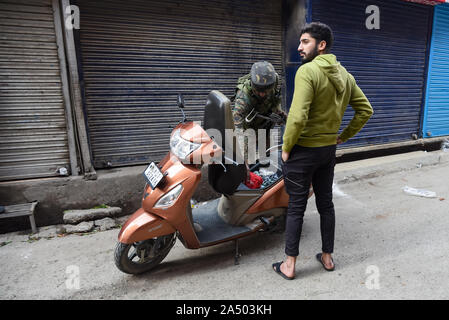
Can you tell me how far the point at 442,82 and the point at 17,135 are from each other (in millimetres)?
8728

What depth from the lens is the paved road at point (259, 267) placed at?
7.96ft

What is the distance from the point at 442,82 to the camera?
24.1ft

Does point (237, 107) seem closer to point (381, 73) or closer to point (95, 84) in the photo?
point (95, 84)

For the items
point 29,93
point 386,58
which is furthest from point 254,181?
point 386,58

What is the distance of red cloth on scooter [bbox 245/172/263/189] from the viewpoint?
10.1ft

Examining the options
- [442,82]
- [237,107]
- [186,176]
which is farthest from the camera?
[442,82]

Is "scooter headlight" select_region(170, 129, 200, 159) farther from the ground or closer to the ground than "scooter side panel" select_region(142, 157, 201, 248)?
farther from the ground

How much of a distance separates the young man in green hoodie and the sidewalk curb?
115 inches

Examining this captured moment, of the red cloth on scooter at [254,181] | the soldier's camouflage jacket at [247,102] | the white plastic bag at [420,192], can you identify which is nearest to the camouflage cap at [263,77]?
the soldier's camouflage jacket at [247,102]

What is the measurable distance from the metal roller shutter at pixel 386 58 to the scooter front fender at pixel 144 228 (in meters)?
4.82

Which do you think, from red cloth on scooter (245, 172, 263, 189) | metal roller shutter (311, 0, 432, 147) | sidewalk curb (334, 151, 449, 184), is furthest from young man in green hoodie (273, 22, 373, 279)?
metal roller shutter (311, 0, 432, 147)

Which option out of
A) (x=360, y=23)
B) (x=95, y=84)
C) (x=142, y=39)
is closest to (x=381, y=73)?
(x=360, y=23)

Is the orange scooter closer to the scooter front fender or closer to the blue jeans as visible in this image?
the scooter front fender

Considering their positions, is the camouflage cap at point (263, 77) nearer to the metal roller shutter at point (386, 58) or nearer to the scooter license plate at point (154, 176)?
the scooter license plate at point (154, 176)
